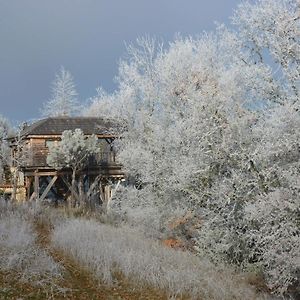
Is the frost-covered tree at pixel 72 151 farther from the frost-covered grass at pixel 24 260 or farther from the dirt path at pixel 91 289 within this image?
the dirt path at pixel 91 289

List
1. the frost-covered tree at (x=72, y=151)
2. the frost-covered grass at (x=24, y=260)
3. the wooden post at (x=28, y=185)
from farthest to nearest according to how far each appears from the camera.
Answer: the wooden post at (x=28, y=185)
the frost-covered tree at (x=72, y=151)
the frost-covered grass at (x=24, y=260)

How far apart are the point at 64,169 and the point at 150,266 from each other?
19.1 metres

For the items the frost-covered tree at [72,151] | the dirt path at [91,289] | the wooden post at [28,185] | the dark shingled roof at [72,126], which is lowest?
the dirt path at [91,289]

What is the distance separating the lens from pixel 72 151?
28297 mm

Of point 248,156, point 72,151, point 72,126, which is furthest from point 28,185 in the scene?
point 248,156

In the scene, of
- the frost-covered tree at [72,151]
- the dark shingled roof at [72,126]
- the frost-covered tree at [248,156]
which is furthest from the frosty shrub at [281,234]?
the dark shingled roof at [72,126]

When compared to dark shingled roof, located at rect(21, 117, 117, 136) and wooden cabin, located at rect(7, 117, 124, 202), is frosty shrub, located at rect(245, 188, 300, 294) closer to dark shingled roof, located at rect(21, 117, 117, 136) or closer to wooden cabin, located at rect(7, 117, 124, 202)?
wooden cabin, located at rect(7, 117, 124, 202)

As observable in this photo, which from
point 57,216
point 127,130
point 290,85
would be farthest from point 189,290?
point 127,130

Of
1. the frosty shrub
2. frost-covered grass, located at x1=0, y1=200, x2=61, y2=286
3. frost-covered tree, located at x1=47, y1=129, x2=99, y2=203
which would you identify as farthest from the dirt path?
frost-covered tree, located at x1=47, y1=129, x2=99, y2=203

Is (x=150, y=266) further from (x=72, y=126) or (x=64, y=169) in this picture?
(x=72, y=126)

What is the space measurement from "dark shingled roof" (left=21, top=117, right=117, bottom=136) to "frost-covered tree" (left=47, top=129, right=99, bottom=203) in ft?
9.80

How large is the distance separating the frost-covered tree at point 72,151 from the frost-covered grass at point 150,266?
12.7 meters

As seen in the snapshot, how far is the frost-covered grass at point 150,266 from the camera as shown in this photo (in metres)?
10.9

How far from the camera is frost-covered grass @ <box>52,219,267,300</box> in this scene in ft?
35.8
